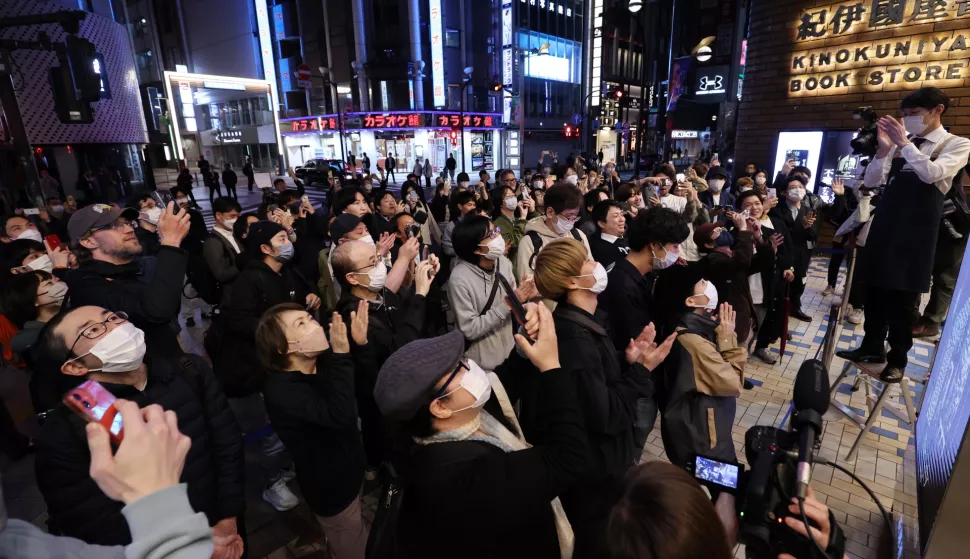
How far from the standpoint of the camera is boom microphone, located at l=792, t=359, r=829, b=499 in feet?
4.02

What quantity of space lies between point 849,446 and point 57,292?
662cm

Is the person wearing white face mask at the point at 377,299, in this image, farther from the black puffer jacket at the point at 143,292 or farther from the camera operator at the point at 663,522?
the camera operator at the point at 663,522

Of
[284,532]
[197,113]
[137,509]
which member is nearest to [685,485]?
[137,509]

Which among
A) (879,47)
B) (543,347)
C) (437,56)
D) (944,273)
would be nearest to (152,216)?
(543,347)

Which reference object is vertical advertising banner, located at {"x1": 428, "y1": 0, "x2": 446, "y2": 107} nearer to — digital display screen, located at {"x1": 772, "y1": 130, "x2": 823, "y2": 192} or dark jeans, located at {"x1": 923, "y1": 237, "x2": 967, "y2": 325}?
digital display screen, located at {"x1": 772, "y1": 130, "x2": 823, "y2": 192}

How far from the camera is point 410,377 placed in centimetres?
151

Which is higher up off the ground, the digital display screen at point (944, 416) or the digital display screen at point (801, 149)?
the digital display screen at point (801, 149)

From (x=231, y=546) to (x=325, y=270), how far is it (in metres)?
2.80

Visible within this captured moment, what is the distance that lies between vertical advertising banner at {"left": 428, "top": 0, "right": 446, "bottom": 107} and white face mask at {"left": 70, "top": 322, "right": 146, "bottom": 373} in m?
32.4

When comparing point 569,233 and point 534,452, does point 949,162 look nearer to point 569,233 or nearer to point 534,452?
point 569,233

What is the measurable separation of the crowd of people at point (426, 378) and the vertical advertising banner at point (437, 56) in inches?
1166

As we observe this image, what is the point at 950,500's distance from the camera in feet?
4.13

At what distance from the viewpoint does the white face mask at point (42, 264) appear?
409 cm

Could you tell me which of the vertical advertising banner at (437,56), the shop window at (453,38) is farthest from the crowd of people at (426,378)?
the shop window at (453,38)
